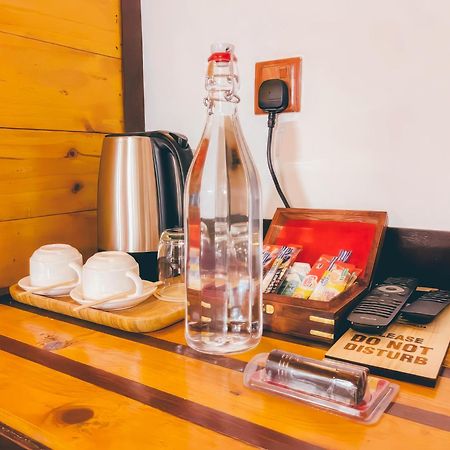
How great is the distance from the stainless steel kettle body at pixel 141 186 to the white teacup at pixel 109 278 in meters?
0.18

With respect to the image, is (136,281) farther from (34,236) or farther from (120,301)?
(34,236)

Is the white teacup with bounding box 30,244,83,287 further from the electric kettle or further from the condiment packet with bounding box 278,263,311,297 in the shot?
the condiment packet with bounding box 278,263,311,297

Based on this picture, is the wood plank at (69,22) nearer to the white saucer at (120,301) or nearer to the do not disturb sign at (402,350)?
the white saucer at (120,301)

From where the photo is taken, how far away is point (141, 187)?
3.04ft

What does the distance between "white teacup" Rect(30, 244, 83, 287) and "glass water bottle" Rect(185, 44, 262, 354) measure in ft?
0.78

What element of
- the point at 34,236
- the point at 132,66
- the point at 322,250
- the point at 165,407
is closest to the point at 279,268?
the point at 322,250

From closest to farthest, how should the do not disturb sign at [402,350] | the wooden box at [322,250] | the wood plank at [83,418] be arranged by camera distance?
the wood plank at [83,418], the do not disturb sign at [402,350], the wooden box at [322,250]

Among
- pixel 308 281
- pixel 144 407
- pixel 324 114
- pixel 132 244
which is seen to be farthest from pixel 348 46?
pixel 144 407

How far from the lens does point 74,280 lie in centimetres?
83

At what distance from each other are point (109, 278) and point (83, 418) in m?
0.29

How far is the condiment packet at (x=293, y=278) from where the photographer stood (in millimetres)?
739

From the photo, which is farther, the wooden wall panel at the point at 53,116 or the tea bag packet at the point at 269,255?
the wooden wall panel at the point at 53,116

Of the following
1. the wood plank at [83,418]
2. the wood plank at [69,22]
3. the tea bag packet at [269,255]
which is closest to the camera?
the wood plank at [83,418]

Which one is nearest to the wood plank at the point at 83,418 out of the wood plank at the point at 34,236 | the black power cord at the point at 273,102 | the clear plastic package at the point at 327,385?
the clear plastic package at the point at 327,385
